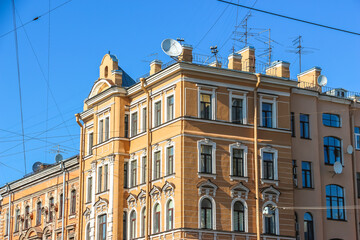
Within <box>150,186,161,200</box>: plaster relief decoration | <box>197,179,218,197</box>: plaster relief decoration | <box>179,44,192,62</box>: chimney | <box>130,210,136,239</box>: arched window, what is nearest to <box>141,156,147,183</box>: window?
<box>150,186,161,200</box>: plaster relief decoration

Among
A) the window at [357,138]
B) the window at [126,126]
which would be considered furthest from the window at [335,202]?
the window at [126,126]

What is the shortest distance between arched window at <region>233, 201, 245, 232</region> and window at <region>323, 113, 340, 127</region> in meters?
8.12

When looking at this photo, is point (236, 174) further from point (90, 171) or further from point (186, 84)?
point (90, 171)

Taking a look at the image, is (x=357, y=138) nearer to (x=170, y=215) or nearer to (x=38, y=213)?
(x=170, y=215)

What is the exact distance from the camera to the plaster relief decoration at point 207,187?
40312 mm

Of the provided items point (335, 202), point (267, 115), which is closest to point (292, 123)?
point (267, 115)

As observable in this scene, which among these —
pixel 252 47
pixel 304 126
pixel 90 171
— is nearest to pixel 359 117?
pixel 304 126

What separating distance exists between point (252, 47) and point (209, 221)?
10538 millimetres

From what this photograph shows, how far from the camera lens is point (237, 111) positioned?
42.5 m

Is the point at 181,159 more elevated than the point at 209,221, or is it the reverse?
the point at 181,159

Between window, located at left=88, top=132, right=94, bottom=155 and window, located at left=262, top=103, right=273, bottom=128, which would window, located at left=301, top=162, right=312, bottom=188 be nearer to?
window, located at left=262, top=103, right=273, bottom=128

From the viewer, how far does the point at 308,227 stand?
143ft

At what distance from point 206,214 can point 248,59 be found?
30.9 feet

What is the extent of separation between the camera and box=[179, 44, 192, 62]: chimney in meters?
42.3
